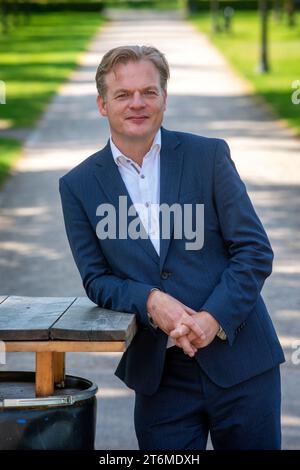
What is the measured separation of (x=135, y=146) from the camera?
3680 mm

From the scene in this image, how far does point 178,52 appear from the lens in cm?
3506

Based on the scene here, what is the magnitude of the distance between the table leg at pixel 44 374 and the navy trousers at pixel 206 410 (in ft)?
1.12

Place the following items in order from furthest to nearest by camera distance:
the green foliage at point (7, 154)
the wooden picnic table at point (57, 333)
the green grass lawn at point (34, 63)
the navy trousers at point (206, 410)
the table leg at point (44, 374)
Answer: the green grass lawn at point (34, 63) < the green foliage at point (7, 154) < the navy trousers at point (206, 410) < the table leg at point (44, 374) < the wooden picnic table at point (57, 333)

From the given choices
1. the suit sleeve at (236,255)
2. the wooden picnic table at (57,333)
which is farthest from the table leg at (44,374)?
the suit sleeve at (236,255)

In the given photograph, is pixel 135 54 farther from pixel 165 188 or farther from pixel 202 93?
pixel 202 93

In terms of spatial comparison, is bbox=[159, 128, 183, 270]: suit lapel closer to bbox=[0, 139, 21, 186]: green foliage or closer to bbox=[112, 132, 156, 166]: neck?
bbox=[112, 132, 156, 166]: neck

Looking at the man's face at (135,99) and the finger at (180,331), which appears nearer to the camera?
the finger at (180,331)

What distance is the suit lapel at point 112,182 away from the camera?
364 centimetres

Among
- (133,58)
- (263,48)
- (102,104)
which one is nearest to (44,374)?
(102,104)

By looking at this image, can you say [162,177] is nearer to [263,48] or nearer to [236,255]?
[236,255]

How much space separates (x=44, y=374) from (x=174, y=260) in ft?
1.70

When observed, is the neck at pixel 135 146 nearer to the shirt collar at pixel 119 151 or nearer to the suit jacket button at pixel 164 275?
the shirt collar at pixel 119 151

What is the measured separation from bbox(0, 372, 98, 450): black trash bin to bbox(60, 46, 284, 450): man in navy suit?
244 mm

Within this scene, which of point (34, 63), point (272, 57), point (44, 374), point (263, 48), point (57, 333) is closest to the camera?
point (57, 333)
